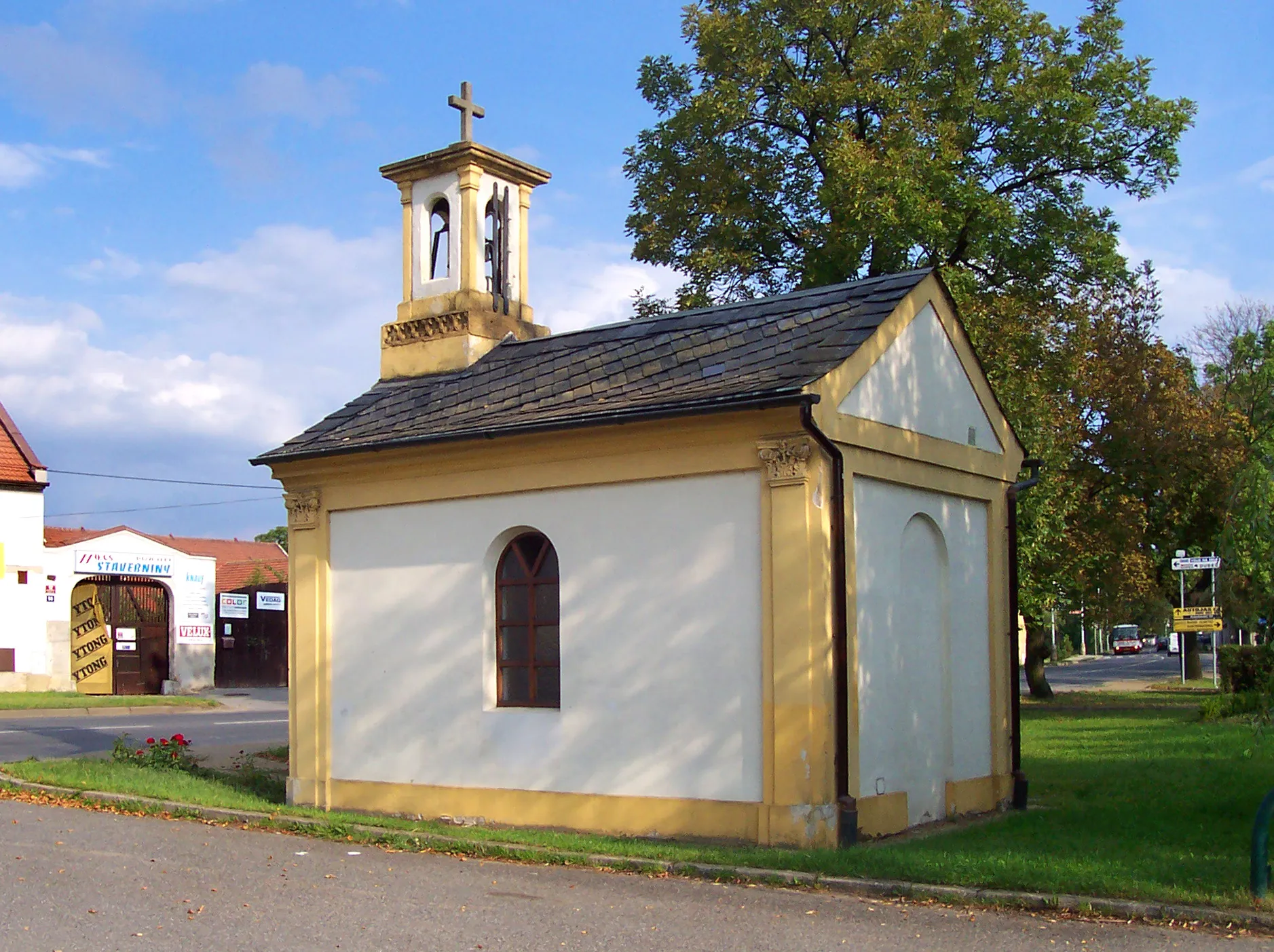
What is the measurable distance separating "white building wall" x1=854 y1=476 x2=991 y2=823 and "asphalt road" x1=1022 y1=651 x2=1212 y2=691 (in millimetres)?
26650

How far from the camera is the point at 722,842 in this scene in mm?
10391

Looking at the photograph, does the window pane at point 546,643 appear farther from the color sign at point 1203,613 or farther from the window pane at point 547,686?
the color sign at point 1203,613

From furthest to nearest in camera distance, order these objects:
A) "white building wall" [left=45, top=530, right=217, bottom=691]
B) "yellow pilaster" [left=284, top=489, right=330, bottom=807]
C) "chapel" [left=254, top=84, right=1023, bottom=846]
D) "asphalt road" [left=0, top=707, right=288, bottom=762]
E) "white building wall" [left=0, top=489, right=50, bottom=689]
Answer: "white building wall" [left=45, top=530, right=217, bottom=691]
"white building wall" [left=0, top=489, right=50, bottom=689]
"asphalt road" [left=0, top=707, right=288, bottom=762]
"yellow pilaster" [left=284, top=489, right=330, bottom=807]
"chapel" [left=254, top=84, right=1023, bottom=846]

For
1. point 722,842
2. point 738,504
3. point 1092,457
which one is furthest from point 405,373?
point 1092,457

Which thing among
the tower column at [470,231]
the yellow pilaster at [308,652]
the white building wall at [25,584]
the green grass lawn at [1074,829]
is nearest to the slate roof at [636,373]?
the yellow pilaster at [308,652]

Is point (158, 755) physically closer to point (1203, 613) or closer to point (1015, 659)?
point (1015, 659)

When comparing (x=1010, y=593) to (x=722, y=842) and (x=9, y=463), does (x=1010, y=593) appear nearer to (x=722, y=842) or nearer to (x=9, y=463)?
(x=722, y=842)

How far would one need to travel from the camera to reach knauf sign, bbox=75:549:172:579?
3259 cm

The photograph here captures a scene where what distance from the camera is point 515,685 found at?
39.8 ft

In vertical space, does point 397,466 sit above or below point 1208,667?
above

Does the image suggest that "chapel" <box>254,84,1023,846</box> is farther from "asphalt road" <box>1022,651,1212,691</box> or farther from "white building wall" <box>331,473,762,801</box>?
"asphalt road" <box>1022,651,1212,691</box>

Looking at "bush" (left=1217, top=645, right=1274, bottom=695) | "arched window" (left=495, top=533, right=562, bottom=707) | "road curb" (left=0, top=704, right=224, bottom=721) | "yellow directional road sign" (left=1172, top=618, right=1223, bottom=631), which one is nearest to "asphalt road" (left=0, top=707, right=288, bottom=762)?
"road curb" (left=0, top=704, right=224, bottom=721)

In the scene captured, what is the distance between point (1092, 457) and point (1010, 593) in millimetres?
16135

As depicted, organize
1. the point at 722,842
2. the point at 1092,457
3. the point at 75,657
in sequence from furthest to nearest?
the point at 75,657 < the point at 1092,457 < the point at 722,842
